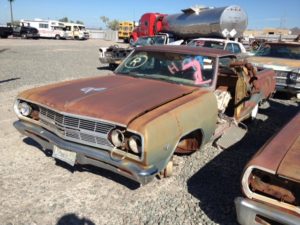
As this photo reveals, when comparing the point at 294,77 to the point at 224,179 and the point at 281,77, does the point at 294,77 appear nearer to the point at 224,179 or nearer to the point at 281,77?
the point at 281,77

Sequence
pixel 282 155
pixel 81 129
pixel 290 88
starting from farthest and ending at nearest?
pixel 290 88, pixel 81 129, pixel 282 155

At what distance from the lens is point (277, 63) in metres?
8.95

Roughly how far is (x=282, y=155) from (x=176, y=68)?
7.77 feet

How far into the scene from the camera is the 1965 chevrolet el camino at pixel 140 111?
131 inches

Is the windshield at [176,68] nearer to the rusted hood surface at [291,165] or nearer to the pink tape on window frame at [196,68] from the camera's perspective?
the pink tape on window frame at [196,68]

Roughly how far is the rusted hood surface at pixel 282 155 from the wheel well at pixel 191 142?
105 cm

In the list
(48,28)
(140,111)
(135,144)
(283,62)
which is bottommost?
(135,144)

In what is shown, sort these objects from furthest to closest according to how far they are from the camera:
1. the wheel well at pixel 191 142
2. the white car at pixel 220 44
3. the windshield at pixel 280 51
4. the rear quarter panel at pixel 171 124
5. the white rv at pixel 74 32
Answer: the white rv at pixel 74 32 < the white car at pixel 220 44 < the windshield at pixel 280 51 < the wheel well at pixel 191 142 < the rear quarter panel at pixel 171 124

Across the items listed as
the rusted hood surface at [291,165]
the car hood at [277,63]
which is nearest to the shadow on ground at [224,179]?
the rusted hood surface at [291,165]

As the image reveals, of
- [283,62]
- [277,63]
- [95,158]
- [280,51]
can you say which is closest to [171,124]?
[95,158]

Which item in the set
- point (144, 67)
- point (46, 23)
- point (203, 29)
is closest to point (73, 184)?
point (144, 67)

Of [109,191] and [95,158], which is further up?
[95,158]

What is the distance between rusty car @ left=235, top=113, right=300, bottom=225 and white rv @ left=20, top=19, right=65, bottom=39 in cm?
4172

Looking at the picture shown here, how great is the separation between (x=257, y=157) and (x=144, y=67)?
2.68m
